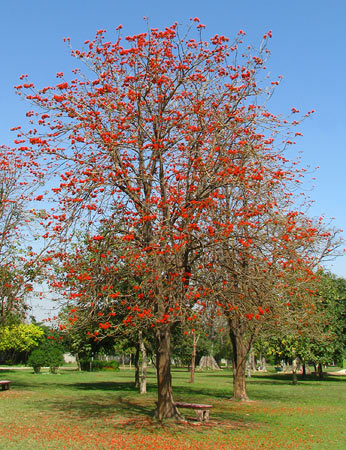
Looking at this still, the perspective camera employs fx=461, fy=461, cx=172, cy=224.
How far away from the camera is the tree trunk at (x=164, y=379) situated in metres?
13.3

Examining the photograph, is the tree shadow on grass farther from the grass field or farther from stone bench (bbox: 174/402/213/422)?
stone bench (bbox: 174/402/213/422)

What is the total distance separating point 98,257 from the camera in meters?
Result: 13.0

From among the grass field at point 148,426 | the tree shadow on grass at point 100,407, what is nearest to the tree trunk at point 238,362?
the grass field at point 148,426

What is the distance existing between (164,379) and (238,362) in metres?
8.58

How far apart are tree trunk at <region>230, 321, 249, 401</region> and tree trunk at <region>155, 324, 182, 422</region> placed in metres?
7.75

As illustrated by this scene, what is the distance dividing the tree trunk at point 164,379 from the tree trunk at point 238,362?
7751 mm

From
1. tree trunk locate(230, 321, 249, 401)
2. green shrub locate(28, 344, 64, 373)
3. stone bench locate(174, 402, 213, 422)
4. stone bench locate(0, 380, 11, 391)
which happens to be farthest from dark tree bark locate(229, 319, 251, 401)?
green shrub locate(28, 344, 64, 373)

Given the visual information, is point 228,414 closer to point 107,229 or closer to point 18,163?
point 107,229

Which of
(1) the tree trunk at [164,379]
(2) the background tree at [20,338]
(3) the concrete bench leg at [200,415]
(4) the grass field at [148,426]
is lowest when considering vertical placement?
(4) the grass field at [148,426]

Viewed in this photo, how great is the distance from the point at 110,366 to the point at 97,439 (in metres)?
43.2

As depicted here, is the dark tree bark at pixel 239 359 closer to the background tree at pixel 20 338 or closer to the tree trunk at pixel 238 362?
the tree trunk at pixel 238 362

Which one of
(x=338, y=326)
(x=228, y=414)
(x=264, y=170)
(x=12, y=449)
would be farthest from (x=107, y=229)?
(x=338, y=326)

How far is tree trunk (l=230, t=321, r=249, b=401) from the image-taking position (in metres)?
20.7

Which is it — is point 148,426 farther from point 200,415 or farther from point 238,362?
point 238,362
